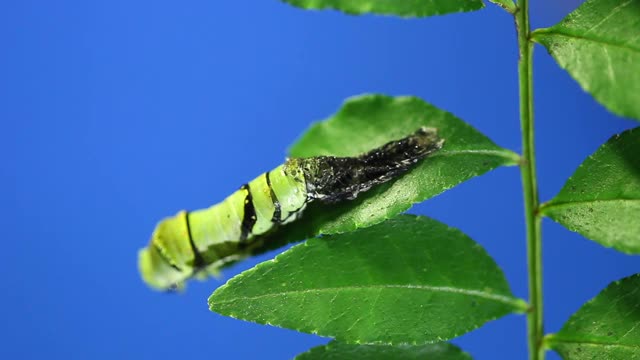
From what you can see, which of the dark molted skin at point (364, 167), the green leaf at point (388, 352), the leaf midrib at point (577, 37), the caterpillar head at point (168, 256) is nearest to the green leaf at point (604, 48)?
the leaf midrib at point (577, 37)

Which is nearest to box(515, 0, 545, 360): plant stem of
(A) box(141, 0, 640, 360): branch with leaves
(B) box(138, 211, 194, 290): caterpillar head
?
(A) box(141, 0, 640, 360): branch with leaves

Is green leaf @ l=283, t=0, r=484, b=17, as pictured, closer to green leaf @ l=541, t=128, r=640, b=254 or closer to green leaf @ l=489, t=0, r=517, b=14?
green leaf @ l=489, t=0, r=517, b=14

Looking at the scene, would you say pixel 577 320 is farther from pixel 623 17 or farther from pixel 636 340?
pixel 623 17

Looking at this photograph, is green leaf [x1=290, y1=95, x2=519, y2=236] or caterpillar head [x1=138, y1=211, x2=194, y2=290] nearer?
green leaf [x1=290, y1=95, x2=519, y2=236]

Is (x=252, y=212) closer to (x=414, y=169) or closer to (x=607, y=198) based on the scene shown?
(x=414, y=169)

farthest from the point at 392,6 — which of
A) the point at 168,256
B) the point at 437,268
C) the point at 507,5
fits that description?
the point at 168,256

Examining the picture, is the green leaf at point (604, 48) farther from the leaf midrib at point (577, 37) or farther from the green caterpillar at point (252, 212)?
the green caterpillar at point (252, 212)
